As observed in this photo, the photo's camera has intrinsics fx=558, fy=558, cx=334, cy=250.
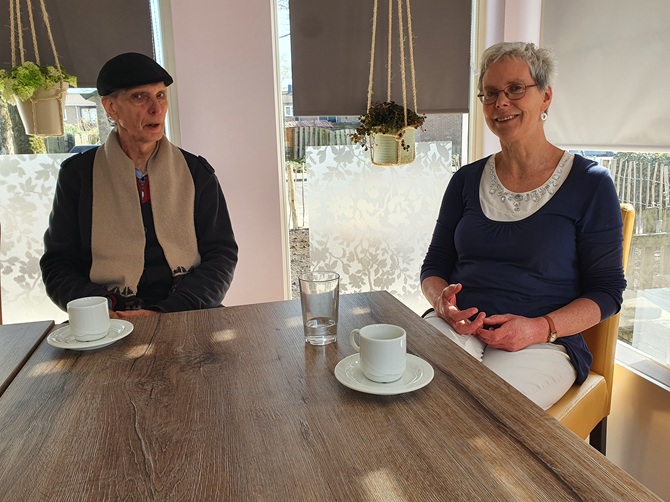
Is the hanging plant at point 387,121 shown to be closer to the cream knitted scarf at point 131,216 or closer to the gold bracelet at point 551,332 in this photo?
the cream knitted scarf at point 131,216

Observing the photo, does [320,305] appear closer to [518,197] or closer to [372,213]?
[518,197]

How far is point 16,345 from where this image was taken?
122cm

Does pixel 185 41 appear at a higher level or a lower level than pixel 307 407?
higher

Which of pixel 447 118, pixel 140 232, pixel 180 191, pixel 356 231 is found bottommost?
pixel 356 231

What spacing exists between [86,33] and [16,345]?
176 centimetres

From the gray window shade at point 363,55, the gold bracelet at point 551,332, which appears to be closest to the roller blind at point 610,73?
the gray window shade at point 363,55

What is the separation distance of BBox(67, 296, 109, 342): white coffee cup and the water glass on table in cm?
45

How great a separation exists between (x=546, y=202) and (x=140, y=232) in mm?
1301

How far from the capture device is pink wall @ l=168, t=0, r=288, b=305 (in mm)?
2559

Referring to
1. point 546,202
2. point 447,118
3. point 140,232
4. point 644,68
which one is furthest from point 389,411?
point 447,118

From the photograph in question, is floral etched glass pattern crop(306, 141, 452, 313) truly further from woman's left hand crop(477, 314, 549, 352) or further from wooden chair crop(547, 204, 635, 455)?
woman's left hand crop(477, 314, 549, 352)

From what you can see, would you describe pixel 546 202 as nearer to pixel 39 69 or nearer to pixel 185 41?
pixel 185 41

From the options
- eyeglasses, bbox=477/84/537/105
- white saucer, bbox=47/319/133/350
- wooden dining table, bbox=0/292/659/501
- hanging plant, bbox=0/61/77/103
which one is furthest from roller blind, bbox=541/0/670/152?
hanging plant, bbox=0/61/77/103

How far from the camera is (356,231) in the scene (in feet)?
9.89
